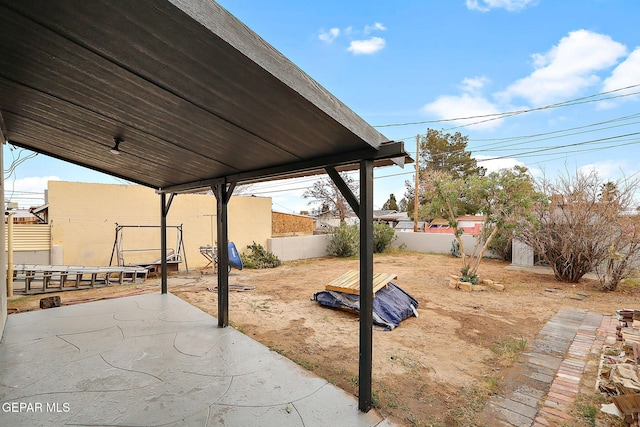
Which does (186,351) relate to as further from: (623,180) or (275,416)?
(623,180)

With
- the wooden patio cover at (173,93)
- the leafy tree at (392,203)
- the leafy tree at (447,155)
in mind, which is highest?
the leafy tree at (447,155)

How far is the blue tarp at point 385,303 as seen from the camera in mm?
4441

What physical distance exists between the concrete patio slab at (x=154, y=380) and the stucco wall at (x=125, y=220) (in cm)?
377

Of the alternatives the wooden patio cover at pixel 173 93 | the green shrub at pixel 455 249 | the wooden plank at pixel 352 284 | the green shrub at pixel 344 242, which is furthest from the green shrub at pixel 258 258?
the green shrub at pixel 455 249

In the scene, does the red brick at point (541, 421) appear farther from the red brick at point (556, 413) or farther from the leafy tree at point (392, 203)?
the leafy tree at point (392, 203)

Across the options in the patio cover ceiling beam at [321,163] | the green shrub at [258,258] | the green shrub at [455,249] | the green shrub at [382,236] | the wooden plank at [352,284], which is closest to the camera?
the patio cover ceiling beam at [321,163]

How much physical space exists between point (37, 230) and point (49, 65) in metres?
7.36

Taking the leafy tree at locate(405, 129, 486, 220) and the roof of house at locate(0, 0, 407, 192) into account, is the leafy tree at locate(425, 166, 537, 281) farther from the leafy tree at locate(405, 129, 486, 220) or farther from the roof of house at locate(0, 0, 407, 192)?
the leafy tree at locate(405, 129, 486, 220)

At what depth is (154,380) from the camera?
2713mm

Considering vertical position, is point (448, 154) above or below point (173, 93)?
above

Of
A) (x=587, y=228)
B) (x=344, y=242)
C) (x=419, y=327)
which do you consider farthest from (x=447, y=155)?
(x=419, y=327)

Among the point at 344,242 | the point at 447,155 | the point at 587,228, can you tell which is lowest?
the point at 344,242

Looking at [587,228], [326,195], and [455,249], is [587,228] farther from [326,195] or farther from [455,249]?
[326,195]

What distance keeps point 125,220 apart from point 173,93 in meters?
7.75
